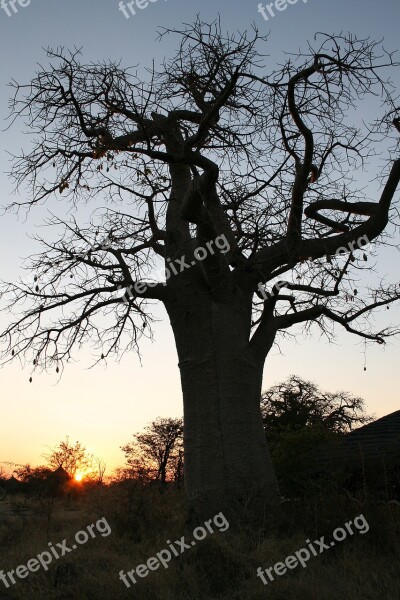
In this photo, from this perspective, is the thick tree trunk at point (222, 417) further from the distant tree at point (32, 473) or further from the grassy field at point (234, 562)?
the distant tree at point (32, 473)

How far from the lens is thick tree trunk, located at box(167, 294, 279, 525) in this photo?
562cm

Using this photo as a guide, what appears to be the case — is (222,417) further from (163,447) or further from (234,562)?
(163,447)

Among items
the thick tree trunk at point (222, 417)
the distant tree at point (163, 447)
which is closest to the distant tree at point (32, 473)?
the distant tree at point (163, 447)

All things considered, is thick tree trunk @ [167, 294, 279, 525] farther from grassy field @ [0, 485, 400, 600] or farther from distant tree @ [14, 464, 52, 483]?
distant tree @ [14, 464, 52, 483]

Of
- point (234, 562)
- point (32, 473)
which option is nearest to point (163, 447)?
point (32, 473)

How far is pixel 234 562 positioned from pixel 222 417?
1.60 m

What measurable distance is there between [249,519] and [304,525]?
560 millimetres

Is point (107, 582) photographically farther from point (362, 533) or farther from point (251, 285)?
point (251, 285)

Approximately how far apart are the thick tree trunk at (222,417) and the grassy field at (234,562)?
0.37m

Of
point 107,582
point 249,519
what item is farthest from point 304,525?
point 107,582

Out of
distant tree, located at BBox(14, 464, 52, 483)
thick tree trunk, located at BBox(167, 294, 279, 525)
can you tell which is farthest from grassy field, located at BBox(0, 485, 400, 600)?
distant tree, located at BBox(14, 464, 52, 483)

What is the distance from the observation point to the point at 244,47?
5.65 m

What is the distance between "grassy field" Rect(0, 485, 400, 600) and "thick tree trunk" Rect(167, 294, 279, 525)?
37 cm

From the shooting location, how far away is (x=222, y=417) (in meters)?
5.87
